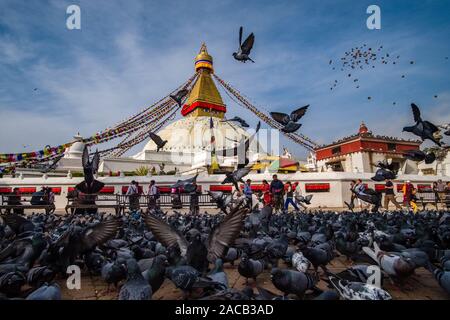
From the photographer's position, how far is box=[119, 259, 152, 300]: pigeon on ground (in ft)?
7.13

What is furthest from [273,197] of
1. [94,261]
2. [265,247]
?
[94,261]

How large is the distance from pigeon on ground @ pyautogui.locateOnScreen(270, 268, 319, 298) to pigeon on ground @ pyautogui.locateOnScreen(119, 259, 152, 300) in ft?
3.48

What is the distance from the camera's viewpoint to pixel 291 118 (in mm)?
9336

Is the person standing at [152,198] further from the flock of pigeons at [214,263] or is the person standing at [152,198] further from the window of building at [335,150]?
the window of building at [335,150]

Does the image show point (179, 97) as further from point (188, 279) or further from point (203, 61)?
point (203, 61)

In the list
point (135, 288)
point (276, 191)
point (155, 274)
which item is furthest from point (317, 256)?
point (276, 191)

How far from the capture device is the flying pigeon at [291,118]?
9.09 m

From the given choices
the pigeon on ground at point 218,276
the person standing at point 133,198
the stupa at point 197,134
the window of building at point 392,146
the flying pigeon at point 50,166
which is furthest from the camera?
the stupa at point 197,134

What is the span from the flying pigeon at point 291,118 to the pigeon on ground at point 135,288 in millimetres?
7517

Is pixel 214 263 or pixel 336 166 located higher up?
pixel 336 166

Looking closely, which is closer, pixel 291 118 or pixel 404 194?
pixel 291 118

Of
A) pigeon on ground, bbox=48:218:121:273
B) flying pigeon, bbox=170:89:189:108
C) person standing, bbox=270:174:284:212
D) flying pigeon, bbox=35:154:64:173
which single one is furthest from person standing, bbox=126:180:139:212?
flying pigeon, bbox=35:154:64:173

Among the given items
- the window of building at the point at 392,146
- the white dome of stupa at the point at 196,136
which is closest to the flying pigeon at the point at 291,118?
the window of building at the point at 392,146

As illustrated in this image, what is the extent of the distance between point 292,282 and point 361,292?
→ 53 cm
